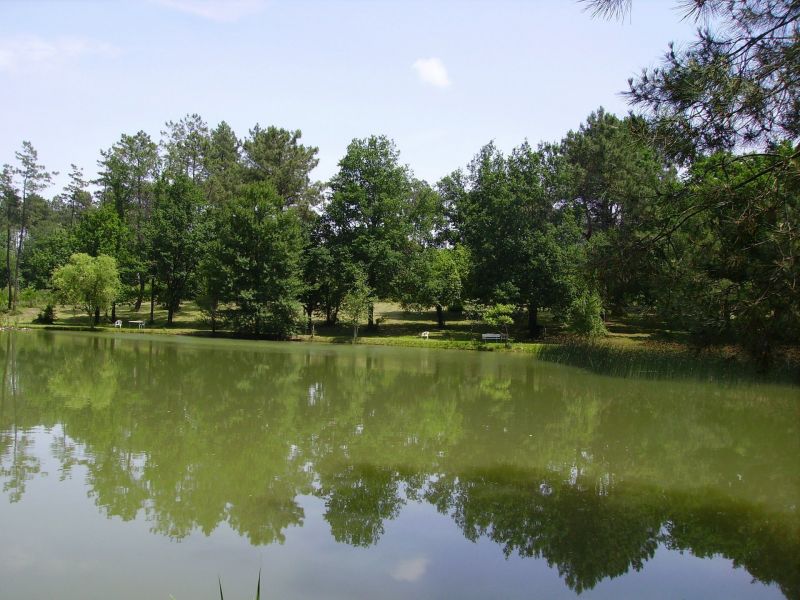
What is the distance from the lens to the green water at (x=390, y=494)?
5.70 meters

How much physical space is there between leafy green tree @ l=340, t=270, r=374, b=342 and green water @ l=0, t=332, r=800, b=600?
19.2 m

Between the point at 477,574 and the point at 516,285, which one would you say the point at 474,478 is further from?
the point at 516,285

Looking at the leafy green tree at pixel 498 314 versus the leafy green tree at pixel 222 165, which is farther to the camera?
the leafy green tree at pixel 222 165

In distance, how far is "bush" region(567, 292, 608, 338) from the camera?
28891 millimetres

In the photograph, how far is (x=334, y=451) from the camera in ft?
33.5

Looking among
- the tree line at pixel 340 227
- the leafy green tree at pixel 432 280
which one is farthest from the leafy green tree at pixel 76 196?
the leafy green tree at pixel 432 280

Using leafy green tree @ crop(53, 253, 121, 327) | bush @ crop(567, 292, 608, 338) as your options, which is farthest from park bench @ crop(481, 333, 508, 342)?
leafy green tree @ crop(53, 253, 121, 327)

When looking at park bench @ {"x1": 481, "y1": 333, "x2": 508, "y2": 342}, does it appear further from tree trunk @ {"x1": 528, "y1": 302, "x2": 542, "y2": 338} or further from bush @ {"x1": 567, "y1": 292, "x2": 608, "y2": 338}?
bush @ {"x1": 567, "y1": 292, "x2": 608, "y2": 338}

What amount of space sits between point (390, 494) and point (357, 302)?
2792 centimetres

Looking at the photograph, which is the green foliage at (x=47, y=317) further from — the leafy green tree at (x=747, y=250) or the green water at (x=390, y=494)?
the leafy green tree at (x=747, y=250)

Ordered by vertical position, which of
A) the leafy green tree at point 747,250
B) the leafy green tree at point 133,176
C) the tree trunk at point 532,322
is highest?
the leafy green tree at point 133,176

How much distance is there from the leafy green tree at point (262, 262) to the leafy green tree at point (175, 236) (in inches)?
248

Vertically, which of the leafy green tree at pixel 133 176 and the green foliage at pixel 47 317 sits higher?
the leafy green tree at pixel 133 176

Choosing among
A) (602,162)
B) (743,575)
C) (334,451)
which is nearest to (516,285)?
(602,162)
